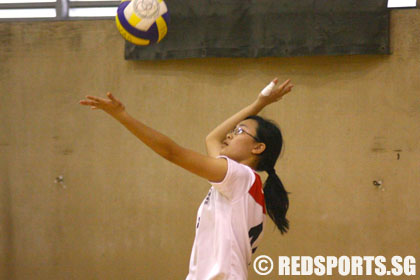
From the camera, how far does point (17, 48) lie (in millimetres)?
6016

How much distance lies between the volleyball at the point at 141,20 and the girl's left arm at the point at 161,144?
76.8 inches

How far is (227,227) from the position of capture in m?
2.46

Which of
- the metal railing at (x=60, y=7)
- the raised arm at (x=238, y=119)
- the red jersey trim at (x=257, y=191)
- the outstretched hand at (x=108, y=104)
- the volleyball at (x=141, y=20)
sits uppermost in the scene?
the metal railing at (x=60, y=7)

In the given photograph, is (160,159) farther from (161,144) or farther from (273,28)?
(161,144)

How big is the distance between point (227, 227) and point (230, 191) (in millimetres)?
171

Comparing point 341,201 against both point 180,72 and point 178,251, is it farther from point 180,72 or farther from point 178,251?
point 180,72

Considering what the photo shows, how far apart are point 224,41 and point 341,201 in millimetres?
2073

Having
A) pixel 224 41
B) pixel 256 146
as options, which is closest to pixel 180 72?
pixel 224 41

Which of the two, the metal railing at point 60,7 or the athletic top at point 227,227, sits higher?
the metal railing at point 60,7

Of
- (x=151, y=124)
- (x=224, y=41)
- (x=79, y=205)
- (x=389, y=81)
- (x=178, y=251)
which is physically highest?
(x=224, y=41)

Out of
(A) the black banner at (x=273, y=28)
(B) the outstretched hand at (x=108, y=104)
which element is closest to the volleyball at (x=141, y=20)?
(A) the black banner at (x=273, y=28)

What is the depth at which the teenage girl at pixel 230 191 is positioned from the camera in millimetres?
2201

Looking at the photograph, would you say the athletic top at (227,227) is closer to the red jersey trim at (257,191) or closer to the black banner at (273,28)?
the red jersey trim at (257,191)

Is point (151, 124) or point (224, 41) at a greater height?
point (224, 41)
